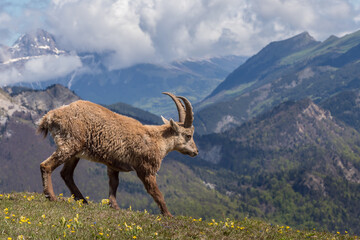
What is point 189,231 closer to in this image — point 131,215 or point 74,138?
point 131,215

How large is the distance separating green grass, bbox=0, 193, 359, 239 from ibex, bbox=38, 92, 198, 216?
81.3 inches

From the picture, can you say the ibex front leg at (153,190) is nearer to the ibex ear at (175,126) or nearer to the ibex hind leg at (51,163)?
the ibex hind leg at (51,163)

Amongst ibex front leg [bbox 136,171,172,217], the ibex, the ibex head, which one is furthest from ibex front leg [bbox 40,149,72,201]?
the ibex head

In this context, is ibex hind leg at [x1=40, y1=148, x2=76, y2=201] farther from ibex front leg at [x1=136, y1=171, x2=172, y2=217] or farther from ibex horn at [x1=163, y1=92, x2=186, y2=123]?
ibex horn at [x1=163, y1=92, x2=186, y2=123]

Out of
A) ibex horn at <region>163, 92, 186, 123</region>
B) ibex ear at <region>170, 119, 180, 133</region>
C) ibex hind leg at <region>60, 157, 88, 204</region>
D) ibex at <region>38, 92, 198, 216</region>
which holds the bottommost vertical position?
ibex hind leg at <region>60, 157, 88, 204</region>

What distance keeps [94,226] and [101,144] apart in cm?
608

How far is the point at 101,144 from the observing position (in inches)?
664

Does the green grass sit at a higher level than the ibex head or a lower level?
lower

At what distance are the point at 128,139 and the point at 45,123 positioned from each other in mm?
3659

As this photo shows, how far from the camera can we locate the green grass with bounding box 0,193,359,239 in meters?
10.2

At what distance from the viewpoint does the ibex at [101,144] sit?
642 inches

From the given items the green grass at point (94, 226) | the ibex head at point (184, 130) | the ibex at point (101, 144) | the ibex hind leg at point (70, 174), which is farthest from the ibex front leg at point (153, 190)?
the ibex head at point (184, 130)

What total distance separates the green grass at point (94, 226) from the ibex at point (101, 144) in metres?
2.07

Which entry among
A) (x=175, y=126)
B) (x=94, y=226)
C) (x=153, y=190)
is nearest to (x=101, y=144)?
(x=153, y=190)
